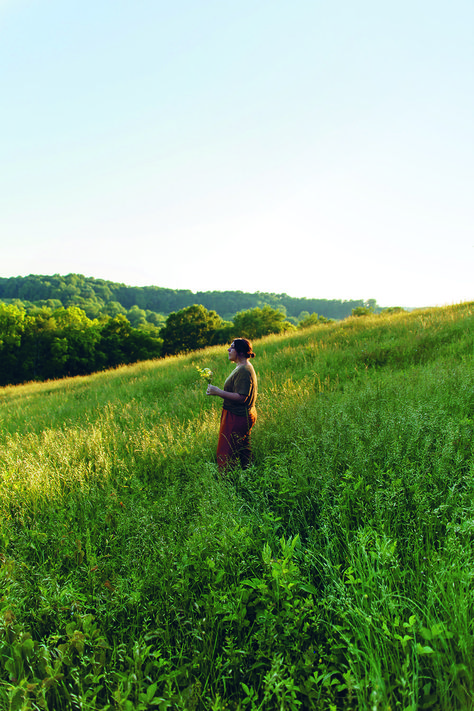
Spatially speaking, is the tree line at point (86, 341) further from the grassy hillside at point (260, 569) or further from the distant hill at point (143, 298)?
the distant hill at point (143, 298)

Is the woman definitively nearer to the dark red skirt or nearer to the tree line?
the dark red skirt

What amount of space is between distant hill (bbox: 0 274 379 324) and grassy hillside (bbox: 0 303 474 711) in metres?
105

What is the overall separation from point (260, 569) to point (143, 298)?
149231 millimetres

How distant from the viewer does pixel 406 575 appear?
6.92ft

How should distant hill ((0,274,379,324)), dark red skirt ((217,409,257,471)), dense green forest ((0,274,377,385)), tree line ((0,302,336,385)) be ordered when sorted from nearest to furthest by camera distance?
dark red skirt ((217,409,257,471)), tree line ((0,302,336,385)), dense green forest ((0,274,377,385)), distant hill ((0,274,379,324))

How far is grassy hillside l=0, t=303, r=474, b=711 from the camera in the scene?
1633 mm

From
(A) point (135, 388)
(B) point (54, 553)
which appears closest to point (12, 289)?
(A) point (135, 388)

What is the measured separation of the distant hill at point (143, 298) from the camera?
376 feet

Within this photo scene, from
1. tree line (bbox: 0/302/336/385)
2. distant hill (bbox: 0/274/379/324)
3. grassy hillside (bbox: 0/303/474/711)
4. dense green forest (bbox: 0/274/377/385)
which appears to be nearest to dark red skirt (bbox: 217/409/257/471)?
grassy hillside (bbox: 0/303/474/711)

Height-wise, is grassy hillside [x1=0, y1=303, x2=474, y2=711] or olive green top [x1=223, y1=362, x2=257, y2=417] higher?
olive green top [x1=223, y1=362, x2=257, y2=417]

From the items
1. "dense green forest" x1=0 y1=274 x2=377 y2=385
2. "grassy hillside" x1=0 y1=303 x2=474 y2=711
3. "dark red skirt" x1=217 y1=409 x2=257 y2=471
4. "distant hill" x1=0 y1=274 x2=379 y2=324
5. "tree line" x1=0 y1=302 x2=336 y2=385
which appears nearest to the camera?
"grassy hillside" x1=0 y1=303 x2=474 y2=711

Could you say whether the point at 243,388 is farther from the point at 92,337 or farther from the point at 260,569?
the point at 92,337

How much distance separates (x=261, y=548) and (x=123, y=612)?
3.53 feet

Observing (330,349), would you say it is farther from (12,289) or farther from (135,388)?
(12,289)
